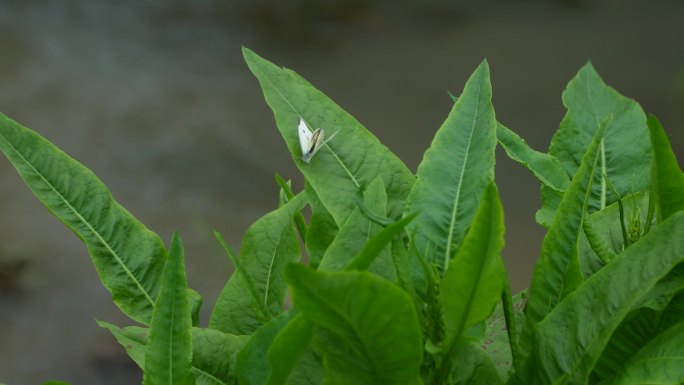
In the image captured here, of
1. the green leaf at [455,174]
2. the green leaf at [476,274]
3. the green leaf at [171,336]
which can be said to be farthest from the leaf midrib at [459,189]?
the green leaf at [171,336]

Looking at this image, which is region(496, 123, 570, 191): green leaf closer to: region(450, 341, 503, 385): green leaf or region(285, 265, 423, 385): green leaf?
region(450, 341, 503, 385): green leaf

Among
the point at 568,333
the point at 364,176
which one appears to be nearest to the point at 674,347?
the point at 568,333

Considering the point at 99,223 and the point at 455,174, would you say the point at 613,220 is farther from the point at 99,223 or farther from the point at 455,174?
the point at 99,223

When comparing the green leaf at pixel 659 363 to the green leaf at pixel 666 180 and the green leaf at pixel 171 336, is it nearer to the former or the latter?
the green leaf at pixel 666 180

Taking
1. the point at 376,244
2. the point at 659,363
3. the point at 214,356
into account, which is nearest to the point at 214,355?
the point at 214,356

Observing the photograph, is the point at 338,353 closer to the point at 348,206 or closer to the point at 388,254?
the point at 388,254

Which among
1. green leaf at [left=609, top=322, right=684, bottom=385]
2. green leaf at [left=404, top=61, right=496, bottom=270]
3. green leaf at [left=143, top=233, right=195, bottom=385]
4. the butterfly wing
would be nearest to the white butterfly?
the butterfly wing

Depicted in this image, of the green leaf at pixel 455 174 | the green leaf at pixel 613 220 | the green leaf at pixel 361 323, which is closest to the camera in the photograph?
the green leaf at pixel 361 323
